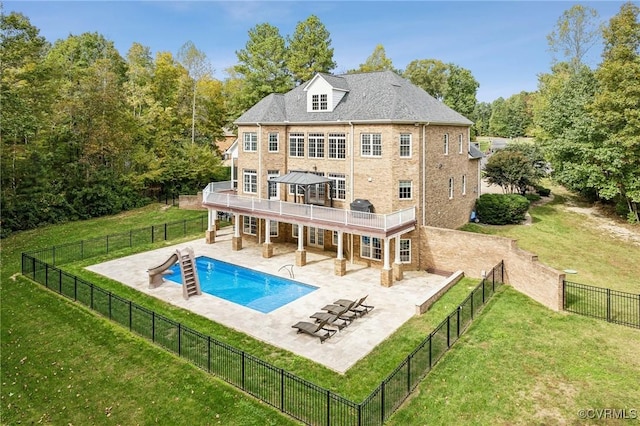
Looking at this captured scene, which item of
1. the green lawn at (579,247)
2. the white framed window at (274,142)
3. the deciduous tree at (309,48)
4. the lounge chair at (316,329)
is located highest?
the deciduous tree at (309,48)

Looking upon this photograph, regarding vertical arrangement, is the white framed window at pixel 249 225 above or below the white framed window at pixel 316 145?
below

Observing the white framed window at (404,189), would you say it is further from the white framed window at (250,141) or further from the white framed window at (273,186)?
the white framed window at (250,141)

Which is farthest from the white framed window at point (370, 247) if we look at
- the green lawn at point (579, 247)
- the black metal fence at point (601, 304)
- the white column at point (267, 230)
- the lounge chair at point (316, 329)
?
the black metal fence at point (601, 304)

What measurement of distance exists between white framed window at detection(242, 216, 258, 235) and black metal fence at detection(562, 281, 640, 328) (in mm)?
20028

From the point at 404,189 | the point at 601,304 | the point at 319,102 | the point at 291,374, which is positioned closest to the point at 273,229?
the point at 319,102

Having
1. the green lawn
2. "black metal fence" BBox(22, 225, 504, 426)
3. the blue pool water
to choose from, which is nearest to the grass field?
"black metal fence" BBox(22, 225, 504, 426)

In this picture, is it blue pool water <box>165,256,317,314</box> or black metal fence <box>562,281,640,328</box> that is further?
blue pool water <box>165,256,317,314</box>

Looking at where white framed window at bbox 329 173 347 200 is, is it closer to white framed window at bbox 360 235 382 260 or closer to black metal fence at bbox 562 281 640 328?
white framed window at bbox 360 235 382 260

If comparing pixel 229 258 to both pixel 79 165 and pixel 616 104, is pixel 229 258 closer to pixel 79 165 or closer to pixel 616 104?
pixel 79 165

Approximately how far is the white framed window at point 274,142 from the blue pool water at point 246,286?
854cm

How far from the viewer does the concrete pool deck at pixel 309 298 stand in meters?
15.3

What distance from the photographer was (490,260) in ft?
70.6

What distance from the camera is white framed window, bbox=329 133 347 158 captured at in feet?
84.8

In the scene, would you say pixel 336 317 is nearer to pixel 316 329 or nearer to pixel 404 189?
pixel 316 329
